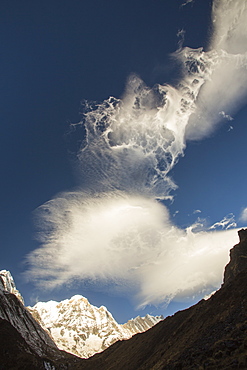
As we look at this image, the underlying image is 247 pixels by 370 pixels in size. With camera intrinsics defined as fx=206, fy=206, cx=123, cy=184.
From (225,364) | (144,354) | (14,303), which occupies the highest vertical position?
(14,303)

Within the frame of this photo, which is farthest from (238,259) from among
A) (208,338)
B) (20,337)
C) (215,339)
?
(20,337)

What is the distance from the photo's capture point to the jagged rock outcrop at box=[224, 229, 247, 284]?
115875 millimetres

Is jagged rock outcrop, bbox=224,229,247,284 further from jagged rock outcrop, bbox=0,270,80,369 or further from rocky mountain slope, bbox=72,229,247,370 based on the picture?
jagged rock outcrop, bbox=0,270,80,369

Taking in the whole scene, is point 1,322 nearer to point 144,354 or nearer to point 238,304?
point 144,354

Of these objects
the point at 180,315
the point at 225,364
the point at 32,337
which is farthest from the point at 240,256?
the point at 32,337

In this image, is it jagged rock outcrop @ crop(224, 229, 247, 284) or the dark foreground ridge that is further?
jagged rock outcrop @ crop(224, 229, 247, 284)

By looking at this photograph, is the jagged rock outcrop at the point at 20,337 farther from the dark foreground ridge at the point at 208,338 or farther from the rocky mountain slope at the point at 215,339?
the rocky mountain slope at the point at 215,339

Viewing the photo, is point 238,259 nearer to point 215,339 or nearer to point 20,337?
point 215,339

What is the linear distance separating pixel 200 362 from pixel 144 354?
70659 mm

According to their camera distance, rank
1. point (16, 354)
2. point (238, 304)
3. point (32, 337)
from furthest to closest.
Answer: point (32, 337), point (16, 354), point (238, 304)

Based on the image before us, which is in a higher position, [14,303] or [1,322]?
[14,303]

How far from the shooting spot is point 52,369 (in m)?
120

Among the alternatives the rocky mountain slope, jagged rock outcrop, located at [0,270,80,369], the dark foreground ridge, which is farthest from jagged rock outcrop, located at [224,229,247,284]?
jagged rock outcrop, located at [0,270,80,369]

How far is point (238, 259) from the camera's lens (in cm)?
11956
